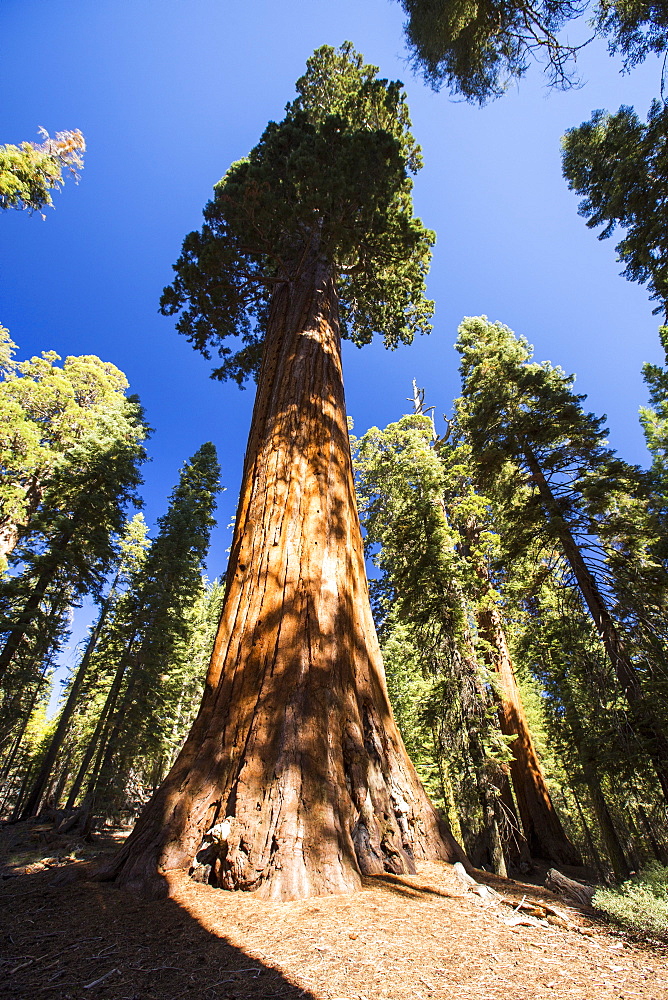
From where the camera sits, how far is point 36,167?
30.2ft

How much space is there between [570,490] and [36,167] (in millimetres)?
13718

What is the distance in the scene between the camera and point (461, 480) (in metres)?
11.8

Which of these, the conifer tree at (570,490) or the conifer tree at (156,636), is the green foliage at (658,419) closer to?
the conifer tree at (570,490)

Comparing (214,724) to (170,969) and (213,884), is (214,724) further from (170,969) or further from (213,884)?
(170,969)

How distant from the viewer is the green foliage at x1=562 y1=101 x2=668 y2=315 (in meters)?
7.55

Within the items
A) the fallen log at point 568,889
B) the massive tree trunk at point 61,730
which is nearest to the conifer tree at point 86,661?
the massive tree trunk at point 61,730

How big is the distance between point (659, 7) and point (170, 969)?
40.0 ft

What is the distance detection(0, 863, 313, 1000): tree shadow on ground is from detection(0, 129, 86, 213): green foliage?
12.2 meters

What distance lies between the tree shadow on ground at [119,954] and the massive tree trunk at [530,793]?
7.40 metres

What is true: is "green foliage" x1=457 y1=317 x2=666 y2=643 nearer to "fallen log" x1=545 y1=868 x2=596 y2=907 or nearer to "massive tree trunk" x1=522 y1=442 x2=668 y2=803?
"massive tree trunk" x1=522 y1=442 x2=668 y2=803

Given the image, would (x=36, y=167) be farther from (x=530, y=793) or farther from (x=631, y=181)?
(x=530, y=793)

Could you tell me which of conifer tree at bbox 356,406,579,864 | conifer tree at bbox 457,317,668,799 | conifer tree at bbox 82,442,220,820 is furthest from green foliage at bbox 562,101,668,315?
conifer tree at bbox 82,442,220,820

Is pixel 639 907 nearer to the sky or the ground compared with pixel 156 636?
nearer to the ground


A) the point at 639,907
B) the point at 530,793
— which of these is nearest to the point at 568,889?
the point at 639,907
